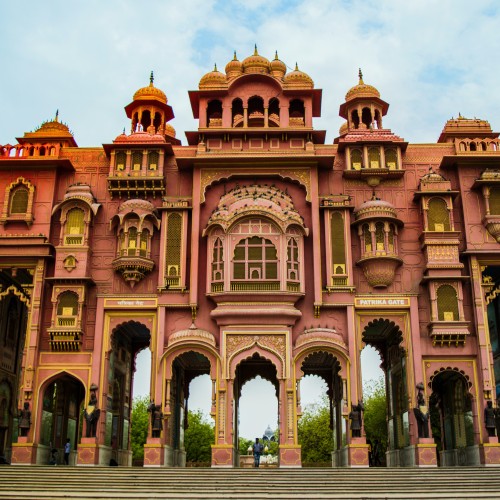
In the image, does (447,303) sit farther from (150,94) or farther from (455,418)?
(150,94)

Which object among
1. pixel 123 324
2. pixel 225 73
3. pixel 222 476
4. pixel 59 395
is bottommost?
pixel 222 476

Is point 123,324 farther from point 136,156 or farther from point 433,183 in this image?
point 433,183

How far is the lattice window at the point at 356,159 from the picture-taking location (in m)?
29.0

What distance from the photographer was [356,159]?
29.1 meters

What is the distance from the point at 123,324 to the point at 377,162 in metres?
12.9

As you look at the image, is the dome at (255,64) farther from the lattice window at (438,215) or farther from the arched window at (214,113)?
the lattice window at (438,215)

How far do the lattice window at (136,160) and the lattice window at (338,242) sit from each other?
28.3ft

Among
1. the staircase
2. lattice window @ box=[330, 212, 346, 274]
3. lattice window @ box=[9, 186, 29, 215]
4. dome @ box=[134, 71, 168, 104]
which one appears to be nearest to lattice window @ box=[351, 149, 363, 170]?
lattice window @ box=[330, 212, 346, 274]

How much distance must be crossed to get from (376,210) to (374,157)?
9.53 feet

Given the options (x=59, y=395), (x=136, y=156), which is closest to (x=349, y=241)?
(x=136, y=156)

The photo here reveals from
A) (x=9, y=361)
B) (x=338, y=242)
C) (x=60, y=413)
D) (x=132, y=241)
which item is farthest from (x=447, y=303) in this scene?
(x=9, y=361)

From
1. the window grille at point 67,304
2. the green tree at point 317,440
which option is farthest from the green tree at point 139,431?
the window grille at point 67,304

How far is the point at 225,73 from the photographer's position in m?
32.4

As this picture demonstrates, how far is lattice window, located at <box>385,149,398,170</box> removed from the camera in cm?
2902
